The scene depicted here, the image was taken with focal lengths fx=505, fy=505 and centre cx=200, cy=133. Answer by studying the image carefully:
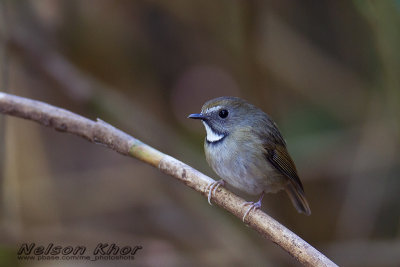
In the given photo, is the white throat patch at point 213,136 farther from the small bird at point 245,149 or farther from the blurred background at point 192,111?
the blurred background at point 192,111

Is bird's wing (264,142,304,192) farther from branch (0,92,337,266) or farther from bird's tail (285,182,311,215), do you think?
branch (0,92,337,266)

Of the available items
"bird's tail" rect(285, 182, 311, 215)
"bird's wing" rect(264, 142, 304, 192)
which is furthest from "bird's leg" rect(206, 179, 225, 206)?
"bird's tail" rect(285, 182, 311, 215)

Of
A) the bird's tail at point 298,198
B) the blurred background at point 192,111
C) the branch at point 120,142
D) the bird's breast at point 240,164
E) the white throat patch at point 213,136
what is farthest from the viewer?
the blurred background at point 192,111

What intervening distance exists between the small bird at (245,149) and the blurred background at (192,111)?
4.36 feet

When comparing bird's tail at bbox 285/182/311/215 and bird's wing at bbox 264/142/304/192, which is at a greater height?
bird's wing at bbox 264/142/304/192

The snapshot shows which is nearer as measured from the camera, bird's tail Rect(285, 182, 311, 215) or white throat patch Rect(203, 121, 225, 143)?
white throat patch Rect(203, 121, 225, 143)

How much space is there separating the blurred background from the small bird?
133 cm

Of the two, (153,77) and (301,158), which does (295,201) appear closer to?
(301,158)

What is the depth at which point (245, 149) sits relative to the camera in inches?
158

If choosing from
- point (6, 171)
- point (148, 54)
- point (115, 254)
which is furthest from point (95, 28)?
point (115, 254)

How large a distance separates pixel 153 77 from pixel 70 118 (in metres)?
3.30

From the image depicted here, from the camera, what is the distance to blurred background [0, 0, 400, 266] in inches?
213

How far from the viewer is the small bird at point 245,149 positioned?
3.96 metres

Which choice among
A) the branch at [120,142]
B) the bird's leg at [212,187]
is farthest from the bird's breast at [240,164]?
the branch at [120,142]
